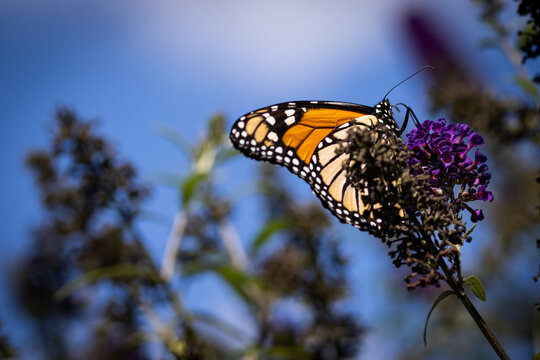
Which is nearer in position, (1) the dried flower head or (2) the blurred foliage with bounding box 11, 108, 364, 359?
(1) the dried flower head

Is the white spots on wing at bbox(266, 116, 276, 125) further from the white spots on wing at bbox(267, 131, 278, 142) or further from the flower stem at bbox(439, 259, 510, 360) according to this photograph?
the flower stem at bbox(439, 259, 510, 360)

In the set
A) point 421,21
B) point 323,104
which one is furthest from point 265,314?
point 421,21

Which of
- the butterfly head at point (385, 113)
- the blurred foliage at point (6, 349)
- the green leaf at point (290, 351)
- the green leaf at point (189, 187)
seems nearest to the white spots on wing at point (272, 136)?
the butterfly head at point (385, 113)

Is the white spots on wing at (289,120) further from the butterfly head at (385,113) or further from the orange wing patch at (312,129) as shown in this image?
the butterfly head at (385,113)

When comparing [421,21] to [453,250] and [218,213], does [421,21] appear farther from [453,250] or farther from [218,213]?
[453,250]

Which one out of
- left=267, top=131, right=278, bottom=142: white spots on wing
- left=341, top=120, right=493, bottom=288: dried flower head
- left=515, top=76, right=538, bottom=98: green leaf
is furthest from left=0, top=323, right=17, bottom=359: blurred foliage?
left=515, top=76, right=538, bottom=98: green leaf

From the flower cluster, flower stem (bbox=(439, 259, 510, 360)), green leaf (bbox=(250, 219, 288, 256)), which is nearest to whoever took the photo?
flower stem (bbox=(439, 259, 510, 360))
